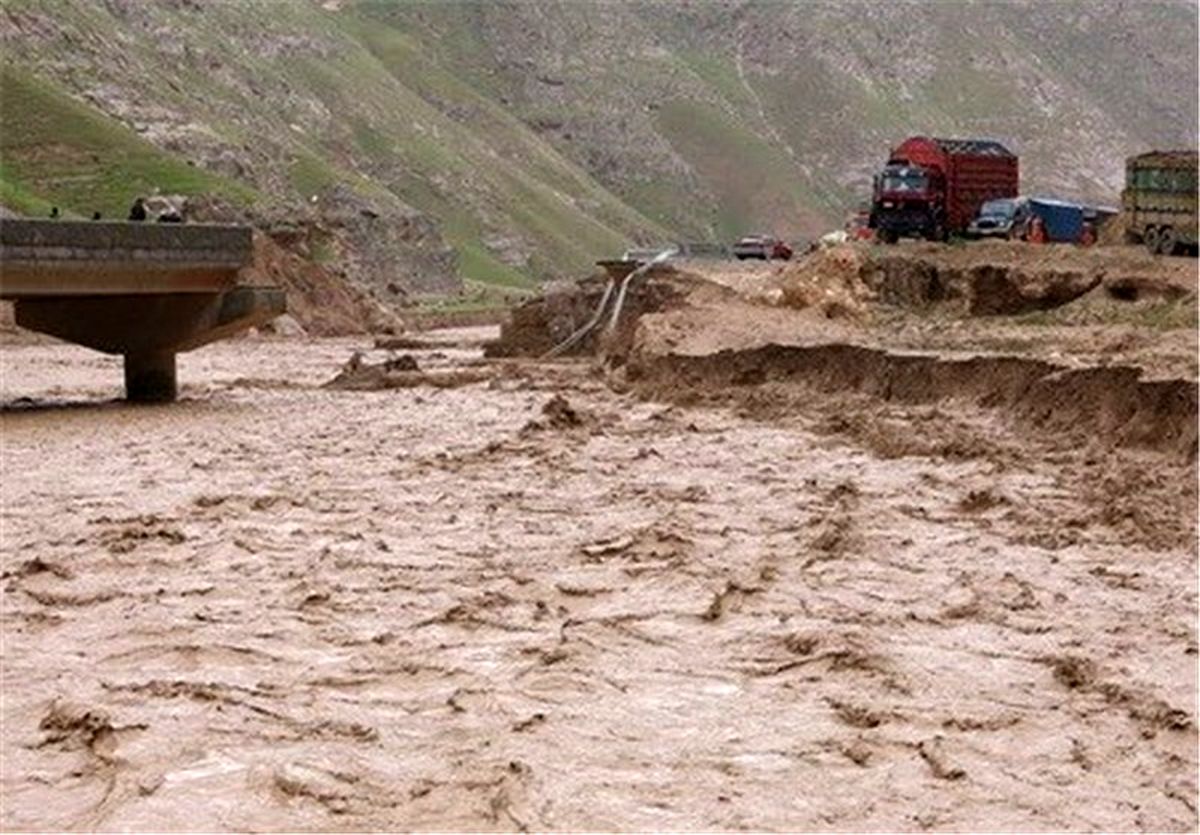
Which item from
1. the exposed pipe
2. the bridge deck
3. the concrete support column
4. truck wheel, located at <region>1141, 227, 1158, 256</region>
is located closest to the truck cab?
truck wheel, located at <region>1141, 227, 1158, 256</region>

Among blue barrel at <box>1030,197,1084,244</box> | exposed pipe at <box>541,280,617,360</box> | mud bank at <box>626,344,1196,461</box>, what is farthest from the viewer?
blue barrel at <box>1030,197,1084,244</box>

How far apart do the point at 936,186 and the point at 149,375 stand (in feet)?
77.4

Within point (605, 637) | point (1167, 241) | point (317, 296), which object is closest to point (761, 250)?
point (317, 296)

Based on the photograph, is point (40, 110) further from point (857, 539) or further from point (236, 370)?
point (857, 539)

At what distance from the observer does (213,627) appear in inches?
396

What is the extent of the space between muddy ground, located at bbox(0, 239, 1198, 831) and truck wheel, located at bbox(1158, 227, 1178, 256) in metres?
12.7

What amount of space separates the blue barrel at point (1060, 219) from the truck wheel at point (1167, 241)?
10.9 meters

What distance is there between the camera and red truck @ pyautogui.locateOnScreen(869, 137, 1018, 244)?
4309cm

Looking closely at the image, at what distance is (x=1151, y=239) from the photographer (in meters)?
34.3

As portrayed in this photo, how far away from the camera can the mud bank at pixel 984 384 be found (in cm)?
1645

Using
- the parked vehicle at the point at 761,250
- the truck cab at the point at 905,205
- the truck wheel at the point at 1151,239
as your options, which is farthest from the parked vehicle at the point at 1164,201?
the parked vehicle at the point at 761,250

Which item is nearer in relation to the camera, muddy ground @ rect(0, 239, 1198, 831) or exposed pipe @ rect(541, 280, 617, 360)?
muddy ground @ rect(0, 239, 1198, 831)

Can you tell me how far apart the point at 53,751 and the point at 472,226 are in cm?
10910

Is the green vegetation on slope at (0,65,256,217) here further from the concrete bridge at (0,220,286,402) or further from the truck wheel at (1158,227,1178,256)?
the truck wheel at (1158,227,1178,256)
